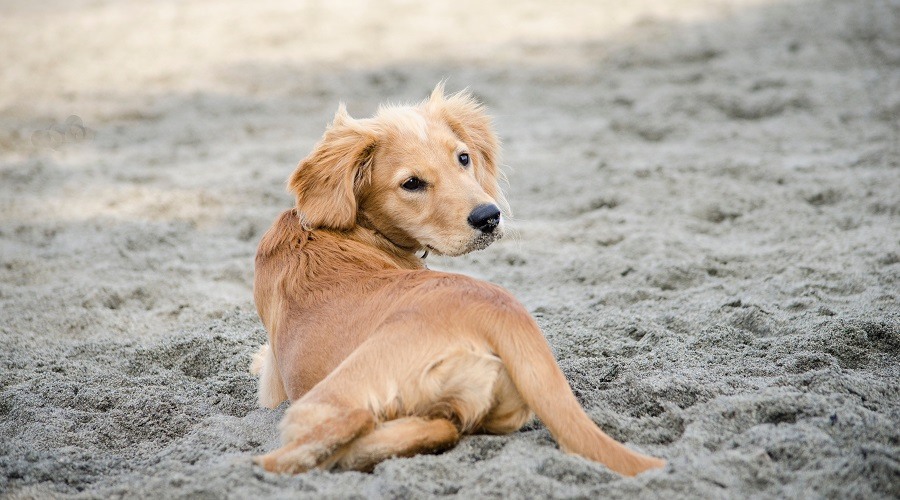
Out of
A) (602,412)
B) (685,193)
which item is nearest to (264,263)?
(602,412)

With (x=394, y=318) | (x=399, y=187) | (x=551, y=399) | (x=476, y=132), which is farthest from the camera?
(x=476, y=132)

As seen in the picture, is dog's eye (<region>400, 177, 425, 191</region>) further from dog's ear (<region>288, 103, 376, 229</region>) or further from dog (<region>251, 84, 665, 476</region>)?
dog's ear (<region>288, 103, 376, 229</region>)

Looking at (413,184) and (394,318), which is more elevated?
(413,184)

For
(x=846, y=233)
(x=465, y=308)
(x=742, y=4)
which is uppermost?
(x=742, y=4)

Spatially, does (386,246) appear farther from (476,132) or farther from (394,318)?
(394,318)

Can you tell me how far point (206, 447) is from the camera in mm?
2676

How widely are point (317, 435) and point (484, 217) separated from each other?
110 centimetres

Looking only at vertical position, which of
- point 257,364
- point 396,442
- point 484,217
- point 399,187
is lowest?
point 257,364

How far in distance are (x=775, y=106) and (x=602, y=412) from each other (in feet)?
15.4

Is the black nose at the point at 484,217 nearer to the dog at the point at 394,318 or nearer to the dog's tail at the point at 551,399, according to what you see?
the dog at the point at 394,318

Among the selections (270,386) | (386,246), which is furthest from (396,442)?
(386,246)

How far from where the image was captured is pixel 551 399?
2.25 m

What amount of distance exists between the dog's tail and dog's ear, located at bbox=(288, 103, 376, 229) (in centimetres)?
97

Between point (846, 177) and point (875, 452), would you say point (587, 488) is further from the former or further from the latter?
point (846, 177)
